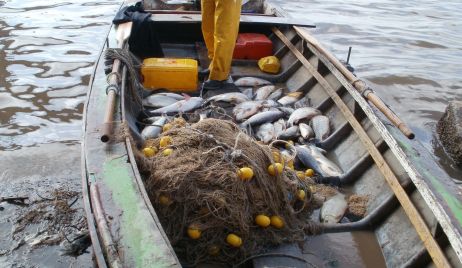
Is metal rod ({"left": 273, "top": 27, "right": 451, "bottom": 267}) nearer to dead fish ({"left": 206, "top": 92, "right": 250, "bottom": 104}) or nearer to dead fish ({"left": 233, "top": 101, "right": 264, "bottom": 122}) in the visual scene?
dead fish ({"left": 233, "top": 101, "right": 264, "bottom": 122})

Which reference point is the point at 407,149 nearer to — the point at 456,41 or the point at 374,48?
the point at 374,48

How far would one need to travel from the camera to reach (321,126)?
5059 millimetres

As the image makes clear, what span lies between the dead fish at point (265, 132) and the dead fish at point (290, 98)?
0.74m

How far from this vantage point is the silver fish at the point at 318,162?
14.2ft

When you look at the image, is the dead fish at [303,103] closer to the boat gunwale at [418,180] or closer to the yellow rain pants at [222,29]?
the boat gunwale at [418,180]

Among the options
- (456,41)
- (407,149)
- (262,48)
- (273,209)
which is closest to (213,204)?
(273,209)

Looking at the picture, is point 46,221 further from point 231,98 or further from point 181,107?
point 231,98

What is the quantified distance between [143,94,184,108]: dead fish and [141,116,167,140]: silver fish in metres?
0.74

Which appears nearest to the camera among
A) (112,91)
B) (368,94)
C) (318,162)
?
(112,91)

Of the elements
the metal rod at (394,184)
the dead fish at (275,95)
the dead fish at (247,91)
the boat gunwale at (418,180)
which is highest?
the boat gunwale at (418,180)

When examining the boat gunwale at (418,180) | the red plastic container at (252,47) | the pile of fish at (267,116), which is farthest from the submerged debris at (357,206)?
the red plastic container at (252,47)

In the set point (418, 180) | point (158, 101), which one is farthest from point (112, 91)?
point (418, 180)

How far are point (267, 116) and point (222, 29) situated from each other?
1.30 metres

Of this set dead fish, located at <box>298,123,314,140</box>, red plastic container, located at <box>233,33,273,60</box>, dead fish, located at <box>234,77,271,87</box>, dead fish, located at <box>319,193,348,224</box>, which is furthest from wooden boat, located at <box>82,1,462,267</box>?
red plastic container, located at <box>233,33,273,60</box>
